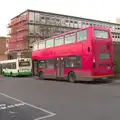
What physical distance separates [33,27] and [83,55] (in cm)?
5108

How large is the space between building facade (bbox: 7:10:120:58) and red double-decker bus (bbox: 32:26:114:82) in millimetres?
39820

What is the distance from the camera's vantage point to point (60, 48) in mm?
23375

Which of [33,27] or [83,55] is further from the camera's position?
[33,27]

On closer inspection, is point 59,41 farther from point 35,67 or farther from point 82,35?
point 35,67

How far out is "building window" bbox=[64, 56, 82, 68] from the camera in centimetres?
2059

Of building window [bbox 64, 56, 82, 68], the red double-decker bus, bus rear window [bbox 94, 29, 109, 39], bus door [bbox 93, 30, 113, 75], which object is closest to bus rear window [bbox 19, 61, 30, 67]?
the red double-decker bus

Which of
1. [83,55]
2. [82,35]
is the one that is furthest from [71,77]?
[82,35]

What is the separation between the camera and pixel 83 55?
19.9m

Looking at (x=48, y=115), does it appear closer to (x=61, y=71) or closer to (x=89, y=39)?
(x=89, y=39)

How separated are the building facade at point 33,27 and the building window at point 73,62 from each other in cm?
4145

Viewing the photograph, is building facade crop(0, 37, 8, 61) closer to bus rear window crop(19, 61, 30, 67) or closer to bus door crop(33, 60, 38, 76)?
bus rear window crop(19, 61, 30, 67)

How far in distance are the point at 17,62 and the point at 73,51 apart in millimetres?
17616

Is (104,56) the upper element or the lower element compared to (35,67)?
upper

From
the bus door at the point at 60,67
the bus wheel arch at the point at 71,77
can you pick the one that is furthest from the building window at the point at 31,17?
the bus wheel arch at the point at 71,77
